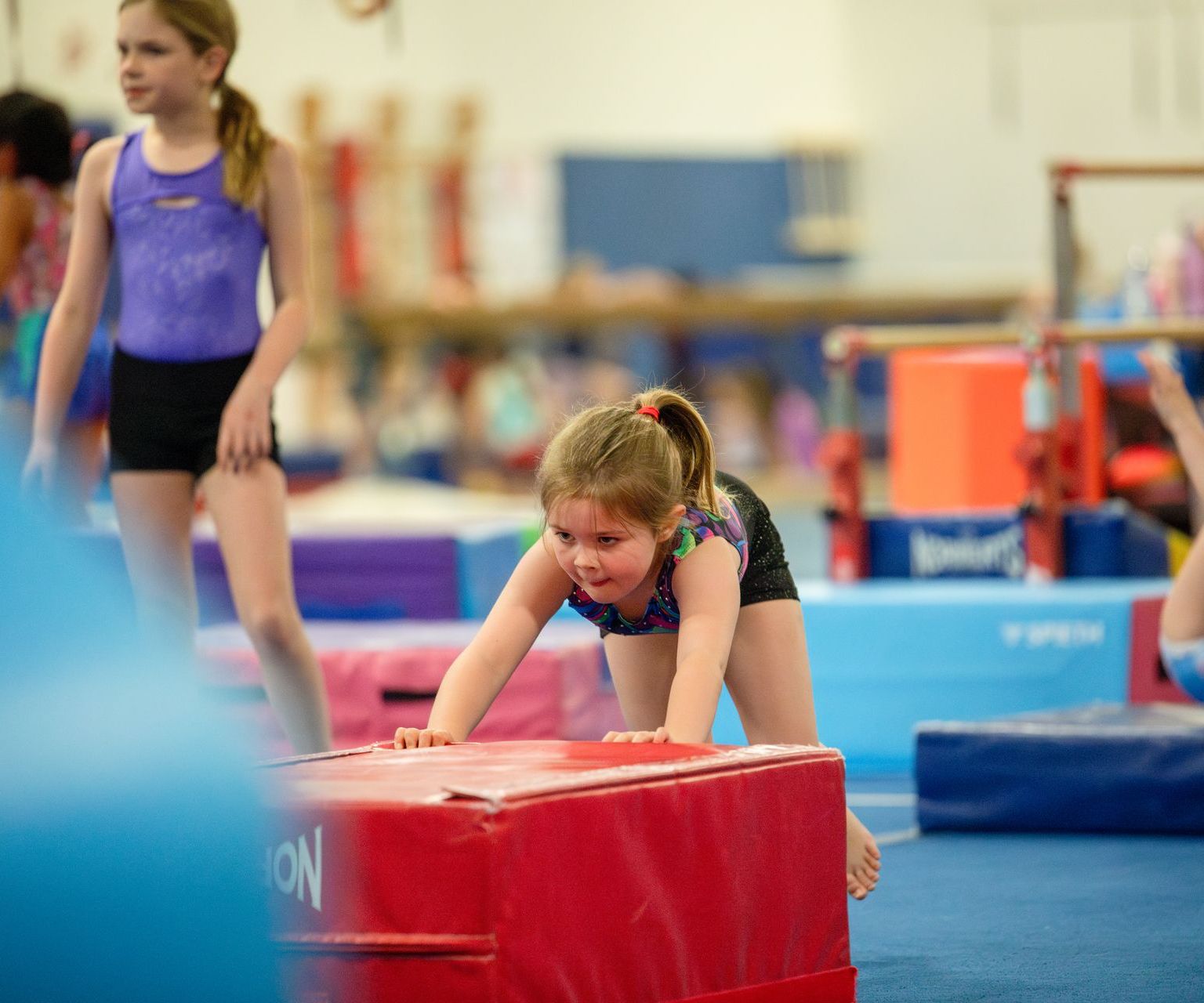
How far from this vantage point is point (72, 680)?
1.38 meters

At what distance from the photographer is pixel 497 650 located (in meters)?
2.30

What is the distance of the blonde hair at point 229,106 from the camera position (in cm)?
292

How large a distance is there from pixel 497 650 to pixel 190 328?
97cm

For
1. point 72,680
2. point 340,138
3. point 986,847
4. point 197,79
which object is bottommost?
point 986,847

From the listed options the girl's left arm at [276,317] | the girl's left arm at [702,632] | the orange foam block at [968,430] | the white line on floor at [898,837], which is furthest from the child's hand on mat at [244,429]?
the orange foam block at [968,430]

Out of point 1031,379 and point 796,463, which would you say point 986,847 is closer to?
point 1031,379

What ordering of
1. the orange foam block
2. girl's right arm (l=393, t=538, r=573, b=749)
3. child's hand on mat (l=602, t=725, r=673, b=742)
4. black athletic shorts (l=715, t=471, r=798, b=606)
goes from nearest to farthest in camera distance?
child's hand on mat (l=602, t=725, r=673, b=742), girl's right arm (l=393, t=538, r=573, b=749), black athletic shorts (l=715, t=471, r=798, b=606), the orange foam block

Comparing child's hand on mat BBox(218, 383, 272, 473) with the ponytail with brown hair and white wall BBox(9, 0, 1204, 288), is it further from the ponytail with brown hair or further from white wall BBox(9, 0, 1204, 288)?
white wall BBox(9, 0, 1204, 288)

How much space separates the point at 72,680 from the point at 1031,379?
358 cm

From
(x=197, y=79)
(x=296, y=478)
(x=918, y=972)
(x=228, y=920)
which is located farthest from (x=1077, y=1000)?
(x=296, y=478)

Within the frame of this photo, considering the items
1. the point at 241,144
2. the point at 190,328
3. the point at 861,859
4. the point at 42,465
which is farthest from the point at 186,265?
the point at 861,859

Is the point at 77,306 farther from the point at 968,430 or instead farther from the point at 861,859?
the point at 968,430

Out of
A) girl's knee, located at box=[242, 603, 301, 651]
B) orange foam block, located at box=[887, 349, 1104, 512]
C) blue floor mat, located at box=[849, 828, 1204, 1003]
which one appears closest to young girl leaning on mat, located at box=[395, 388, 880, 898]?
blue floor mat, located at box=[849, 828, 1204, 1003]

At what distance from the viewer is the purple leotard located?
2.97 meters
